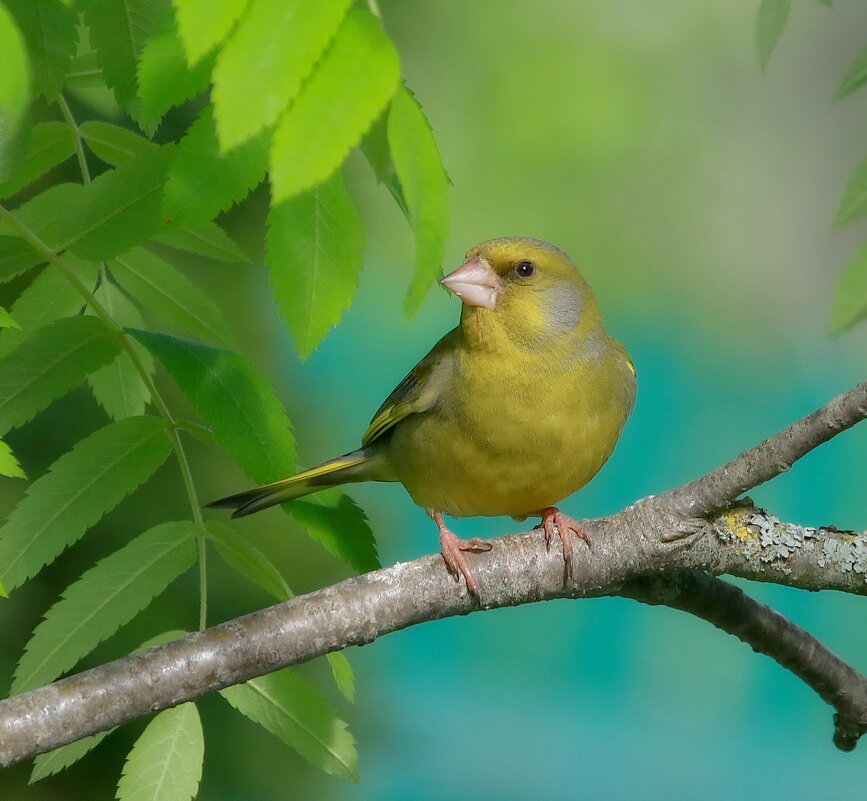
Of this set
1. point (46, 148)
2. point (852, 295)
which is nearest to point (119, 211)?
point (46, 148)

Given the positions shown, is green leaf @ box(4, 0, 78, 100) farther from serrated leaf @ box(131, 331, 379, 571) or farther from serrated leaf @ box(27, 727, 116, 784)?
serrated leaf @ box(27, 727, 116, 784)

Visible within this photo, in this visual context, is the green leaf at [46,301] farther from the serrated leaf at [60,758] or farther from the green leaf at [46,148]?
the serrated leaf at [60,758]

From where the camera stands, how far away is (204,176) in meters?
0.82

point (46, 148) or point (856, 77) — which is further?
point (46, 148)

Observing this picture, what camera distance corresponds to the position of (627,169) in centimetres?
360

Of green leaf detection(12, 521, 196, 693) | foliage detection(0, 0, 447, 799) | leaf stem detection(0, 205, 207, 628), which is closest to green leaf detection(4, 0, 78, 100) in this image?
foliage detection(0, 0, 447, 799)

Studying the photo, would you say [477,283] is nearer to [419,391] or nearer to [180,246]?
[419,391]

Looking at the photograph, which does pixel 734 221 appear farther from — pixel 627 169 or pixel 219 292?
pixel 219 292

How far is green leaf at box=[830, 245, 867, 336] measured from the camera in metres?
1.01

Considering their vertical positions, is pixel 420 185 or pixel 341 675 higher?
pixel 420 185

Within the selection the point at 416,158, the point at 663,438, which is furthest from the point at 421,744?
the point at 416,158

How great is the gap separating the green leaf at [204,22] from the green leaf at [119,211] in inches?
14.2

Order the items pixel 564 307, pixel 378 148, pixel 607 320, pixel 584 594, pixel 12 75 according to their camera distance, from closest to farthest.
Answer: pixel 12 75 < pixel 378 148 < pixel 584 594 < pixel 564 307 < pixel 607 320

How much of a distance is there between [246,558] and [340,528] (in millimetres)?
109
